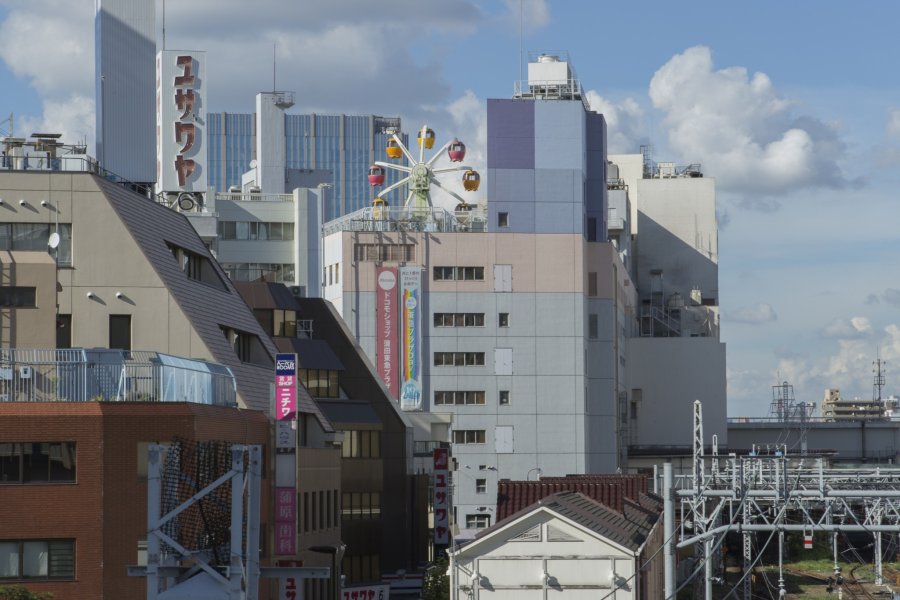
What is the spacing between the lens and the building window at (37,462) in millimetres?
41719

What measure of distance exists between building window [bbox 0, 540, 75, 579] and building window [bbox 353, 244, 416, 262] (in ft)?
223

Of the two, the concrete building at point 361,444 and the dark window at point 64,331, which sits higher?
the dark window at point 64,331

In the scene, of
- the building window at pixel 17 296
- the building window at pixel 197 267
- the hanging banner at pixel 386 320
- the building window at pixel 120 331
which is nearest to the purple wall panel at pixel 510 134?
the hanging banner at pixel 386 320

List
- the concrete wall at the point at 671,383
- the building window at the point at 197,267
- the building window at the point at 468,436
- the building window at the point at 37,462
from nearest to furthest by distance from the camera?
the building window at the point at 37,462
the building window at the point at 197,267
the building window at the point at 468,436
the concrete wall at the point at 671,383

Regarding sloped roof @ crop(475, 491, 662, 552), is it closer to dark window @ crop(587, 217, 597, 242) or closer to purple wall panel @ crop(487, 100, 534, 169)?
purple wall panel @ crop(487, 100, 534, 169)

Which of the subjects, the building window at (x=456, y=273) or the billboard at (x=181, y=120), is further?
the building window at (x=456, y=273)

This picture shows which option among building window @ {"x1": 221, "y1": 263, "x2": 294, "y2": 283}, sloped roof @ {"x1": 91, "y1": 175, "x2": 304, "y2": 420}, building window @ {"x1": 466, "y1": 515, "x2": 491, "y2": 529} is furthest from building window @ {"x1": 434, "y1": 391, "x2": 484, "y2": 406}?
sloped roof @ {"x1": 91, "y1": 175, "x2": 304, "y2": 420}

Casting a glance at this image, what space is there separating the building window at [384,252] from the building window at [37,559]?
67935 millimetres

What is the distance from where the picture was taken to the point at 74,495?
41750 millimetres

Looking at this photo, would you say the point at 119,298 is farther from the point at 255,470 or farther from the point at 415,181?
the point at 415,181

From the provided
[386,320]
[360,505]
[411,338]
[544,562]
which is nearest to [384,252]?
[386,320]

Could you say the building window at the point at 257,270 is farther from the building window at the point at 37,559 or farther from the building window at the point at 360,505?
the building window at the point at 37,559

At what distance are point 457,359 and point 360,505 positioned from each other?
89.8 feet

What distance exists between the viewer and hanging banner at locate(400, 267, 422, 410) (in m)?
106
